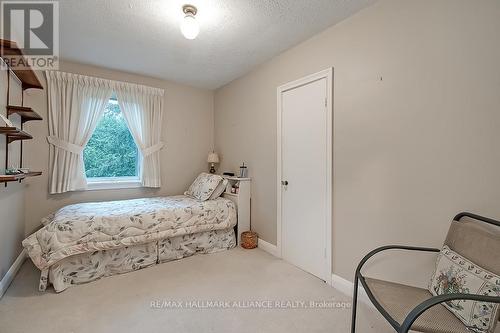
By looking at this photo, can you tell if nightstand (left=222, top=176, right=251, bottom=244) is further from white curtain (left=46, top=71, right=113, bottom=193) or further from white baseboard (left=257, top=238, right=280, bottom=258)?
white curtain (left=46, top=71, right=113, bottom=193)

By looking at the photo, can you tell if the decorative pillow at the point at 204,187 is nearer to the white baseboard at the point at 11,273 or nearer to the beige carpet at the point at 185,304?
the beige carpet at the point at 185,304

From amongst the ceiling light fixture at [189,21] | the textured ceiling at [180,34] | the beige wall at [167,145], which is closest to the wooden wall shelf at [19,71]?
the beige wall at [167,145]

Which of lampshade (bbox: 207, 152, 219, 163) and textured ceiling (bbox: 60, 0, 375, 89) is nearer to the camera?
textured ceiling (bbox: 60, 0, 375, 89)

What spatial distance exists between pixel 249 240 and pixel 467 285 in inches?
91.3

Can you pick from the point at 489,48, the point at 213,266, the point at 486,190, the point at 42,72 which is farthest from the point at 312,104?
→ the point at 42,72

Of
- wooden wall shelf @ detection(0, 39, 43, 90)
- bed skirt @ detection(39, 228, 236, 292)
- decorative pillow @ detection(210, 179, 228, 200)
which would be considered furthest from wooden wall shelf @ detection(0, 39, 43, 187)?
decorative pillow @ detection(210, 179, 228, 200)

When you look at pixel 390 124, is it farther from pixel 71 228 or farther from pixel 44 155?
pixel 44 155

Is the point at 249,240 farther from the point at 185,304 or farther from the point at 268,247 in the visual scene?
the point at 185,304

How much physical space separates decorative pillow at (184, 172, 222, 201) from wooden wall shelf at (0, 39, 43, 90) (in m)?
2.17

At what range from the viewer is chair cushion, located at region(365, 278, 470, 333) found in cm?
109

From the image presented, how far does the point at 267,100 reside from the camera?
10.0 ft

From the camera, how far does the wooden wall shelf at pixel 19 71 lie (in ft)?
5.97

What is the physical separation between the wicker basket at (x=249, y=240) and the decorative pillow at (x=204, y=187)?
2.44 ft

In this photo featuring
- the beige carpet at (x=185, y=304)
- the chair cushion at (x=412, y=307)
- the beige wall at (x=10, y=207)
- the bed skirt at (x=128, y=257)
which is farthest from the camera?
the bed skirt at (x=128, y=257)
